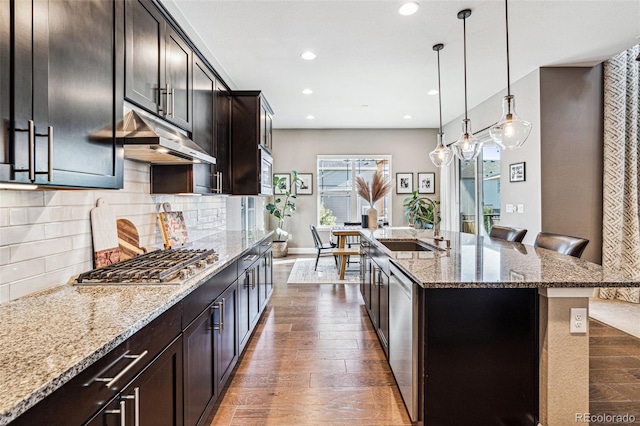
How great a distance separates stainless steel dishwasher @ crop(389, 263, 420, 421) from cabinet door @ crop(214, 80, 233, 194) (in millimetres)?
2123

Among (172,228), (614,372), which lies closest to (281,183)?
(172,228)

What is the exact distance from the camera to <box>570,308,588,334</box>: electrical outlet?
160 centimetres

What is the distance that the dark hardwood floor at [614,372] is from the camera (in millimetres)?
2062

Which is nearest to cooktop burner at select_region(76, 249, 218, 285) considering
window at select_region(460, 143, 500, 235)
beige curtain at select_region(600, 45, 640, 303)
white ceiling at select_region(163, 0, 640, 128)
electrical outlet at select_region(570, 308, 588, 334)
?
electrical outlet at select_region(570, 308, 588, 334)

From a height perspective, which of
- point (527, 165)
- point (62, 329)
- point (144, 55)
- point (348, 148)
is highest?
point (348, 148)

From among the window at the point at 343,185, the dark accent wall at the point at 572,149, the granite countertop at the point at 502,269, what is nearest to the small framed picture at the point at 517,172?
the dark accent wall at the point at 572,149

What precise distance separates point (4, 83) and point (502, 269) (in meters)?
2.16

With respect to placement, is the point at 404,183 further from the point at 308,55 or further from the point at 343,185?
the point at 308,55

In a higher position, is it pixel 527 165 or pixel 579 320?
pixel 527 165

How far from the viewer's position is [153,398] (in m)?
1.25

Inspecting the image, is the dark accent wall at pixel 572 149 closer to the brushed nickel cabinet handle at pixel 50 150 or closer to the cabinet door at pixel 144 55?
the cabinet door at pixel 144 55

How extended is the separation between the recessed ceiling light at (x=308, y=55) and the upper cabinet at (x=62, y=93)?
2.31 meters

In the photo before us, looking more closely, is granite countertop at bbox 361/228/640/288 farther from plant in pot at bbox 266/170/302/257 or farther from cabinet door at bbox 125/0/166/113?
plant in pot at bbox 266/170/302/257

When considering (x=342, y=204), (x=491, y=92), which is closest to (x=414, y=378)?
(x=491, y=92)
